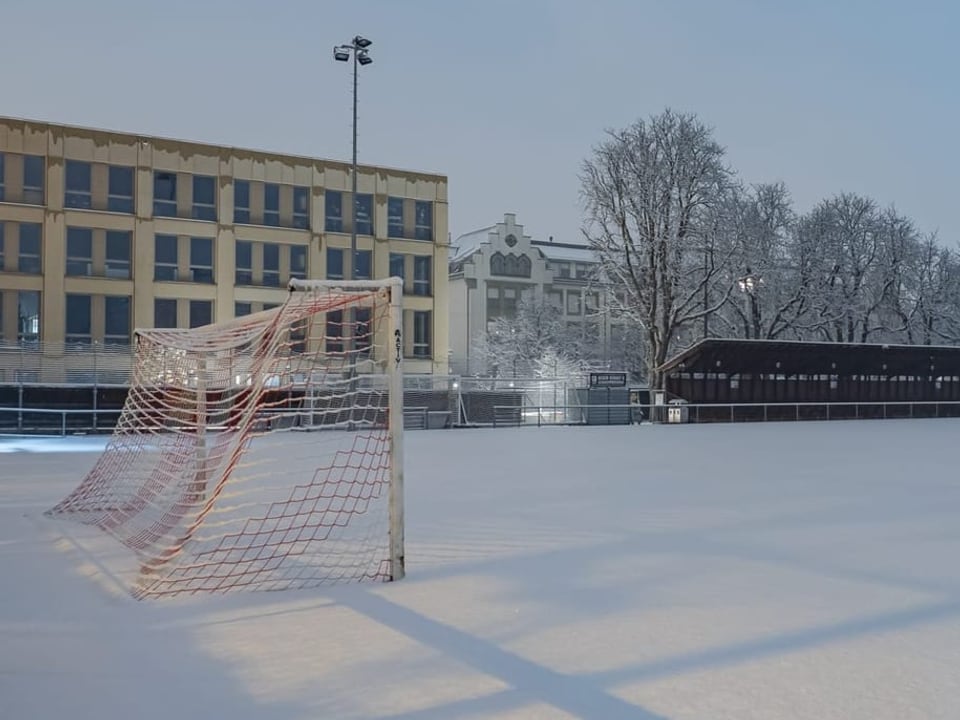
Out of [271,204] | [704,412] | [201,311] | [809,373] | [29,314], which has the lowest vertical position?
[704,412]

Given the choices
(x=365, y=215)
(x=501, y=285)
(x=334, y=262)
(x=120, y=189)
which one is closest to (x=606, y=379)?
(x=334, y=262)

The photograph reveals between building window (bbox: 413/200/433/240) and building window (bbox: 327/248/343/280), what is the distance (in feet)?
13.2

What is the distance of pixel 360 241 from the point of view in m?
40.6

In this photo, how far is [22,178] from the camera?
34.2 m

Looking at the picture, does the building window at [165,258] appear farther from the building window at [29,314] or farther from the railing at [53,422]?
the railing at [53,422]

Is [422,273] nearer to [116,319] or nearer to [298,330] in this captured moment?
[116,319]

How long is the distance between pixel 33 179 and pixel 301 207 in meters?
11.0

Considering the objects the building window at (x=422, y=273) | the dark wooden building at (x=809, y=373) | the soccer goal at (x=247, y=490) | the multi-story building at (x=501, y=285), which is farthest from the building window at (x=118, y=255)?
the multi-story building at (x=501, y=285)

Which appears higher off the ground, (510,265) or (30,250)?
(510,265)

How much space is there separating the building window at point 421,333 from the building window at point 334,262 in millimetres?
4198

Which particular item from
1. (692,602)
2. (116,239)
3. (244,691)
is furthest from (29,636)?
(116,239)

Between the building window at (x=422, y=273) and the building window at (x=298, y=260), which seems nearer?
the building window at (x=298, y=260)

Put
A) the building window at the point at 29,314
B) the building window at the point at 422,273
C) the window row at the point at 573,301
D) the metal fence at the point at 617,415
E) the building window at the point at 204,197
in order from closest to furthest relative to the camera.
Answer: the metal fence at the point at 617,415
the building window at the point at 29,314
the building window at the point at 204,197
the building window at the point at 422,273
the window row at the point at 573,301

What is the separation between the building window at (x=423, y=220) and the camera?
4222 cm
